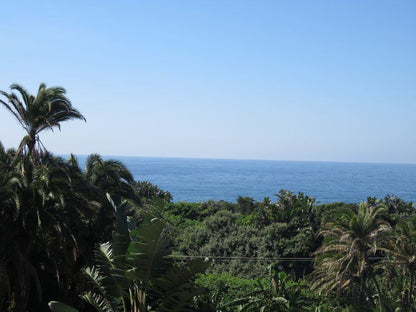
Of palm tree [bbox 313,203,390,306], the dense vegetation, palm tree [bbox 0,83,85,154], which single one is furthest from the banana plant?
palm tree [bbox 313,203,390,306]

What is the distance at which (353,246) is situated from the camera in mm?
22906

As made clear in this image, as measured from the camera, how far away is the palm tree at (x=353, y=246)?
22922 millimetres

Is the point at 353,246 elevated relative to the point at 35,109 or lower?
lower

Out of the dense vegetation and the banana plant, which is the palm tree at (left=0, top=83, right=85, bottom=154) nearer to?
the dense vegetation

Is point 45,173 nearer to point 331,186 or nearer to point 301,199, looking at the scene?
point 301,199

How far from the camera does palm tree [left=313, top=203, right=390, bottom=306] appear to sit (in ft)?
75.2

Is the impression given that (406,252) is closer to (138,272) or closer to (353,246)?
(353,246)

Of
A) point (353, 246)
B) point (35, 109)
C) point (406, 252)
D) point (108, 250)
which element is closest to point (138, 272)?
point (108, 250)

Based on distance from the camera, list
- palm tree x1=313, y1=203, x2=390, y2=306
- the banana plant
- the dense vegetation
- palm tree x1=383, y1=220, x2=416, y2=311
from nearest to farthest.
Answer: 1. the banana plant
2. the dense vegetation
3. palm tree x1=383, y1=220, x2=416, y2=311
4. palm tree x1=313, y1=203, x2=390, y2=306

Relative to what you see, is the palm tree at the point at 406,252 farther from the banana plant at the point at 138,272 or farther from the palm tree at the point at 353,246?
the banana plant at the point at 138,272

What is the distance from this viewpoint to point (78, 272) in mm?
16750

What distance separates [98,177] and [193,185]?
171203 millimetres

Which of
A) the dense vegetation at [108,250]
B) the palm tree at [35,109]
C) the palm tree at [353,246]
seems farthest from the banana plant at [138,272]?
the palm tree at [353,246]

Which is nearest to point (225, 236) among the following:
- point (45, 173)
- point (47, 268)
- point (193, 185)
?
point (47, 268)
